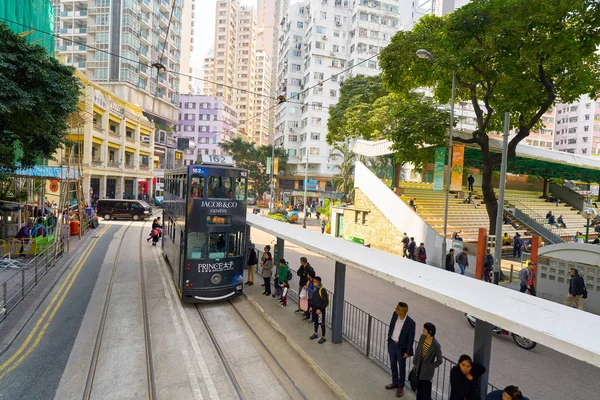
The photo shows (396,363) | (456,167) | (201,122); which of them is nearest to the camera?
(396,363)

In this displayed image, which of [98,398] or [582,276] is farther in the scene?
[582,276]

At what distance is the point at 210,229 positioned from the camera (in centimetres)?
1088

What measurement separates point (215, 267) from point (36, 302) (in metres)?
5.58

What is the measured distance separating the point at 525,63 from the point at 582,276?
8.36m

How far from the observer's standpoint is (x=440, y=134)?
16.4 meters

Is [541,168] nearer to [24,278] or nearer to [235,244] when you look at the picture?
[235,244]

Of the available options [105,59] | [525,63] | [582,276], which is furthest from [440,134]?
[105,59]

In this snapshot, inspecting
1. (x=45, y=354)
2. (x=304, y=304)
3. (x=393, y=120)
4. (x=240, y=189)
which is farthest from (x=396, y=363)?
(x=393, y=120)

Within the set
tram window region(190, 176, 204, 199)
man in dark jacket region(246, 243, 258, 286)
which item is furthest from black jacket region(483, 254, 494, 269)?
tram window region(190, 176, 204, 199)

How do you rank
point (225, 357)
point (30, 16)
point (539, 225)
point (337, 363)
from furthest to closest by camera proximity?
point (539, 225) < point (30, 16) < point (225, 357) < point (337, 363)

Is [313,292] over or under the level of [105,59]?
under

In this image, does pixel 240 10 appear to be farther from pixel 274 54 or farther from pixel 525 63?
pixel 525 63

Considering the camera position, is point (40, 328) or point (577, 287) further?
point (577, 287)

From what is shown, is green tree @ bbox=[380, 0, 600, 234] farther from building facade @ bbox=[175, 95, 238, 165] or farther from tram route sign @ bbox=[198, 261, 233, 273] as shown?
building facade @ bbox=[175, 95, 238, 165]
